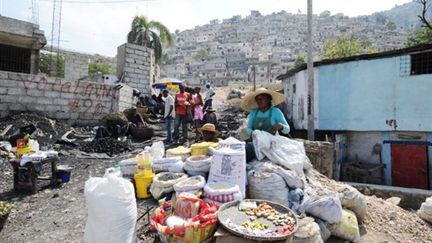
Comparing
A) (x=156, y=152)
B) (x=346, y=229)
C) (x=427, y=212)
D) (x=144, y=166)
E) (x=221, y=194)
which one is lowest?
(x=427, y=212)

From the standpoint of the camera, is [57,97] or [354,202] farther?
[57,97]

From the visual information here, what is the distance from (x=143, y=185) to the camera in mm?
4742

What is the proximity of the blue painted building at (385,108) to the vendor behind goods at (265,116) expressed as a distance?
7866 millimetres

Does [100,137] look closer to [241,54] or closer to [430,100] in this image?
[430,100]

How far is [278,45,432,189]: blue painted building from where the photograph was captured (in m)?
11.0

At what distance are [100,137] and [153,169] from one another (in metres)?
4.40

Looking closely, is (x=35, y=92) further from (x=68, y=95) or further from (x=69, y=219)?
(x=69, y=219)

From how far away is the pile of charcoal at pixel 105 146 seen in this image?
8141 mm

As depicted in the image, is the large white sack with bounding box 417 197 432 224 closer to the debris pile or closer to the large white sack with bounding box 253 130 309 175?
the large white sack with bounding box 253 130 309 175

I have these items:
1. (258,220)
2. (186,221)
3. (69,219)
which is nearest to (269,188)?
(258,220)

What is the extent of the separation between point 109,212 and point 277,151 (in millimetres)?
2712

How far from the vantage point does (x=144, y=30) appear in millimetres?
22250

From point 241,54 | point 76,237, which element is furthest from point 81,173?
point 241,54

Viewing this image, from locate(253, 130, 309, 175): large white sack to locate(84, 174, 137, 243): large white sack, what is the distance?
2.34 m
